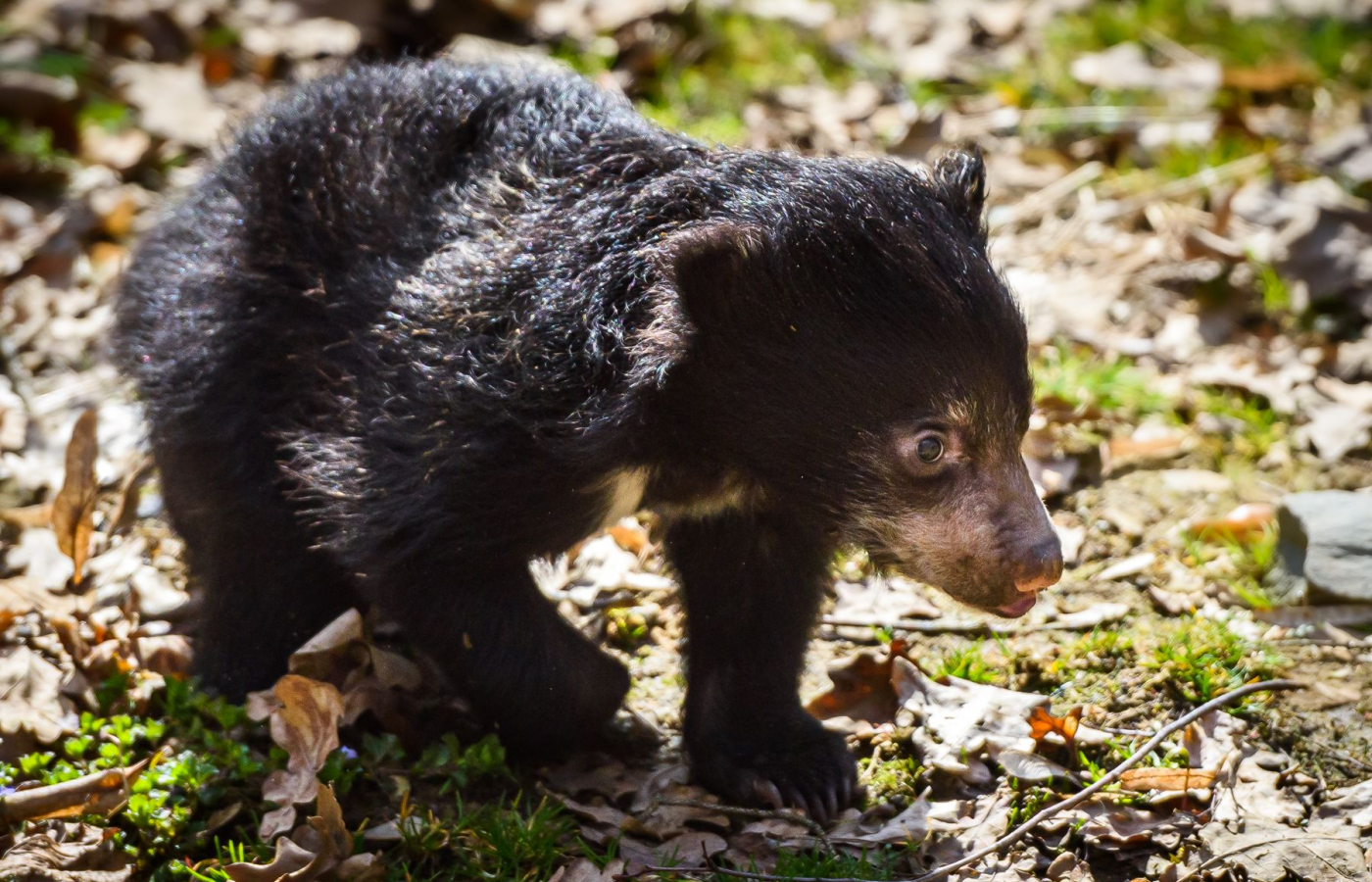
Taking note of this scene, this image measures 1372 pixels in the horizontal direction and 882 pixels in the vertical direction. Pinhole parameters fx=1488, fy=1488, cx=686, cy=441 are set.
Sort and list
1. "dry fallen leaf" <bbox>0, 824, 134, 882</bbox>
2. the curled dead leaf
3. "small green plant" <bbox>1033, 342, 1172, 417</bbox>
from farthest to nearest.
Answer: "small green plant" <bbox>1033, 342, 1172, 417</bbox> < the curled dead leaf < "dry fallen leaf" <bbox>0, 824, 134, 882</bbox>

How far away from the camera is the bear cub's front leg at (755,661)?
4.57 meters

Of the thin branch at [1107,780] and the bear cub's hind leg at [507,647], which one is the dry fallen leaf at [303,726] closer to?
the bear cub's hind leg at [507,647]

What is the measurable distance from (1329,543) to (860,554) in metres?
1.66

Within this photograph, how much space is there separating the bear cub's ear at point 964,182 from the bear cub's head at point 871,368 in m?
0.09

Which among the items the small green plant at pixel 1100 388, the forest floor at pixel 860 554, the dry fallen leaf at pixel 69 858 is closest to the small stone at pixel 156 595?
the forest floor at pixel 860 554

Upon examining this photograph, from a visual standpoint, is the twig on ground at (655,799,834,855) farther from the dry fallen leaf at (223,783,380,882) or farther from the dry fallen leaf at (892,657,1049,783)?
the dry fallen leaf at (223,783,380,882)

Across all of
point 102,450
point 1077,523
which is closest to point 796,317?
point 1077,523

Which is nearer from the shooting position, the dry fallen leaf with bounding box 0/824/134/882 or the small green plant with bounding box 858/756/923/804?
the dry fallen leaf with bounding box 0/824/134/882

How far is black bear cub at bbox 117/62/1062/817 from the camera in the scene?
401cm

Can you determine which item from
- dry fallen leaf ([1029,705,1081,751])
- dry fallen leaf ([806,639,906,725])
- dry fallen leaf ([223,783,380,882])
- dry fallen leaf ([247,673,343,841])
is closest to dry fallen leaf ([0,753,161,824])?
dry fallen leaf ([247,673,343,841])

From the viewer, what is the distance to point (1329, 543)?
5.20m

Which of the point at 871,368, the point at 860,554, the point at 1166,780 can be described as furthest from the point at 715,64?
the point at 1166,780

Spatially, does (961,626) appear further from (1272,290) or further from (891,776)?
(1272,290)

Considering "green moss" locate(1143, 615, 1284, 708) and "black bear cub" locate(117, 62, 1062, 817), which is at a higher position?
"black bear cub" locate(117, 62, 1062, 817)
